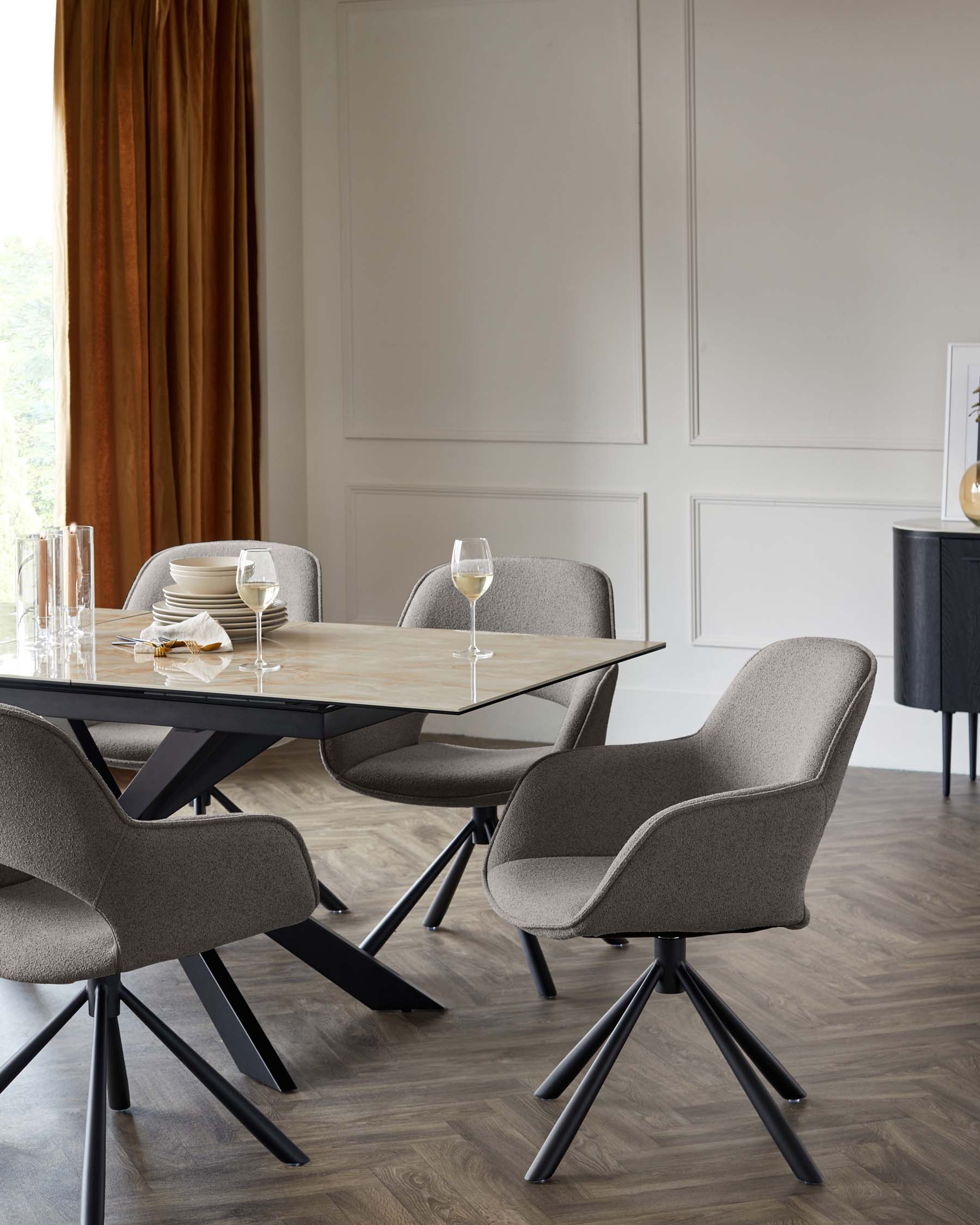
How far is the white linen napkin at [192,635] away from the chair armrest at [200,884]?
2.13 ft

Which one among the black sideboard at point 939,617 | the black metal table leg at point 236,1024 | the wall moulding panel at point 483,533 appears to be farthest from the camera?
the wall moulding panel at point 483,533

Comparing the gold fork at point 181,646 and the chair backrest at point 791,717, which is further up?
the gold fork at point 181,646

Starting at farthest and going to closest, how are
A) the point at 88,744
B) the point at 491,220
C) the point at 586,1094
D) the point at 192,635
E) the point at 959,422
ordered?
the point at 491,220, the point at 959,422, the point at 88,744, the point at 192,635, the point at 586,1094

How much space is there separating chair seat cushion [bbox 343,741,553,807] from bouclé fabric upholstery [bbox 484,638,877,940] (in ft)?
1.33

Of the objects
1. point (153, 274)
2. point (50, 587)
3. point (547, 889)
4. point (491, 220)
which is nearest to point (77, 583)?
point (50, 587)

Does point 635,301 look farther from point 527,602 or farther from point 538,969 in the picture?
point 538,969

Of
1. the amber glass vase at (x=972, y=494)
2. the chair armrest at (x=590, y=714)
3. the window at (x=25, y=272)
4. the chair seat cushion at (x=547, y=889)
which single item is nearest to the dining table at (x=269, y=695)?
the chair armrest at (x=590, y=714)

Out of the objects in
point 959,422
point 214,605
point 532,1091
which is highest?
point 959,422

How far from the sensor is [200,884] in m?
2.22

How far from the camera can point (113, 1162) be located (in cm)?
248

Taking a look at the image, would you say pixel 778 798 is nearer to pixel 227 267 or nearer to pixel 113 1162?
pixel 113 1162

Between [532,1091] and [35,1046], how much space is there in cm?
89

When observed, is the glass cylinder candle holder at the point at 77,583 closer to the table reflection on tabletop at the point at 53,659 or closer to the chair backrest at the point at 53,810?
the table reflection on tabletop at the point at 53,659

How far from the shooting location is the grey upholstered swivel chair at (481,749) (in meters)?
3.20
